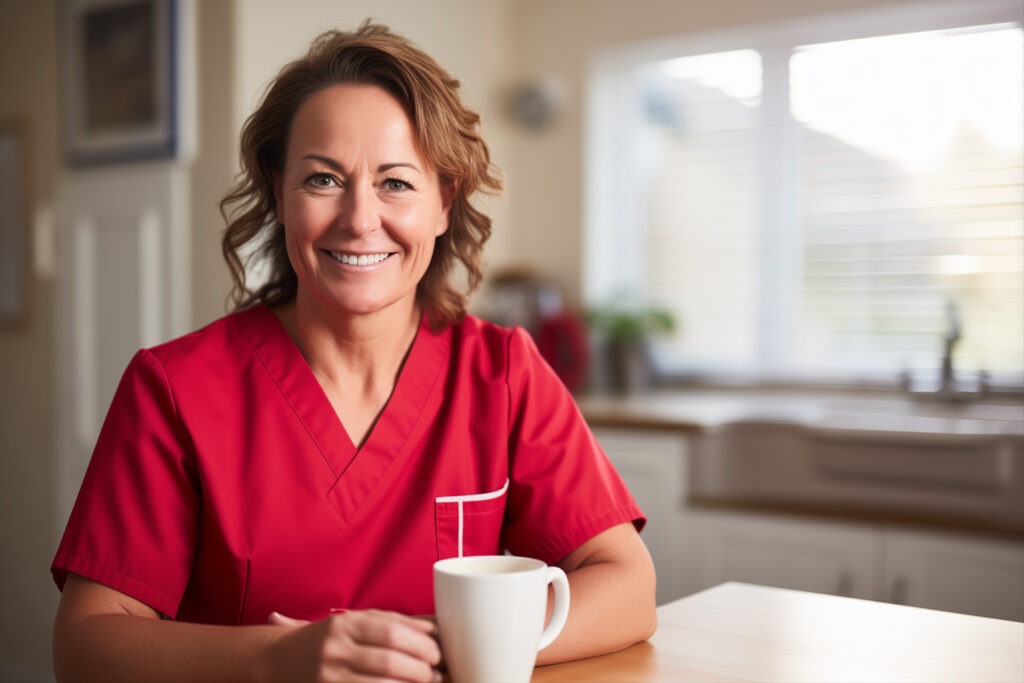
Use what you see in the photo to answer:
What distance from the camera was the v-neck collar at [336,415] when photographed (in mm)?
1048

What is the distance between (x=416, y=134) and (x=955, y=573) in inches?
63.1

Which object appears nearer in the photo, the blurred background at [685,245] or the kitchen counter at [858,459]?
the kitchen counter at [858,459]

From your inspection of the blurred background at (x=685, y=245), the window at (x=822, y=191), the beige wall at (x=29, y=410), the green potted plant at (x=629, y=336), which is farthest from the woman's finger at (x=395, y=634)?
the beige wall at (x=29, y=410)

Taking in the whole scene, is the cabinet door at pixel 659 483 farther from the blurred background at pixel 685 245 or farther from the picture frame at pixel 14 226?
the picture frame at pixel 14 226

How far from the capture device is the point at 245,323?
1.17 meters

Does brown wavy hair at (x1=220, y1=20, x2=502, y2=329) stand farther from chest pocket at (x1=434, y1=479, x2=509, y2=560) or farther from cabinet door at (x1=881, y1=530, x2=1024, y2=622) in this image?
cabinet door at (x1=881, y1=530, x2=1024, y2=622)

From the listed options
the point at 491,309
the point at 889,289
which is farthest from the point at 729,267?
the point at 491,309

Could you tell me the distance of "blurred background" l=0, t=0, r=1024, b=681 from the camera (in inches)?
87.5

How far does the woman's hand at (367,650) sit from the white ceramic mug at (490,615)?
21mm

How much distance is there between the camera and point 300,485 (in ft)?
3.39

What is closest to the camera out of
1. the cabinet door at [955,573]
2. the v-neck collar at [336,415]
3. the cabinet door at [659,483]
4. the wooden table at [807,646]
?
the wooden table at [807,646]

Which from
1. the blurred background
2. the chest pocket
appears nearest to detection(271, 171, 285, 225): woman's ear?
the chest pocket

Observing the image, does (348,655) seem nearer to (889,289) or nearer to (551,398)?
(551,398)

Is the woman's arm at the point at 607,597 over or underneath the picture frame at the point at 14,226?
underneath
